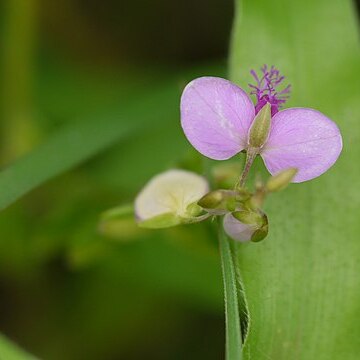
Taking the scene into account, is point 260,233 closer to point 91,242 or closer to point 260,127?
point 260,127

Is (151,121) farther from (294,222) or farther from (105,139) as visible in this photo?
(294,222)

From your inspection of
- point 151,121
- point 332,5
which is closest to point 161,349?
point 151,121

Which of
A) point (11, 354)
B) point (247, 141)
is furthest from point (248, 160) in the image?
point (11, 354)

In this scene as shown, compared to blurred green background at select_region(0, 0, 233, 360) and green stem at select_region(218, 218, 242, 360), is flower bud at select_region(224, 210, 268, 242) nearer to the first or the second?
green stem at select_region(218, 218, 242, 360)

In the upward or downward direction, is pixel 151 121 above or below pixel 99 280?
above

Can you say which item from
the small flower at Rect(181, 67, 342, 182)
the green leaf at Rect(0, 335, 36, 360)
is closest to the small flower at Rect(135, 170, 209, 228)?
the small flower at Rect(181, 67, 342, 182)

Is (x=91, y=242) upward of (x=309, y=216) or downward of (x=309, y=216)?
Answer: downward

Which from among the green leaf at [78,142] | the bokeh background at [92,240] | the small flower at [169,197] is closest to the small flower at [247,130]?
the small flower at [169,197]
